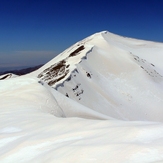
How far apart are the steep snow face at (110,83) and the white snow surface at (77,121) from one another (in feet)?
0.40

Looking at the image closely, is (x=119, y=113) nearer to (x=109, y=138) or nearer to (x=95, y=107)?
(x=95, y=107)

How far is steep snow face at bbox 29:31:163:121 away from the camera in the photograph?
924 inches

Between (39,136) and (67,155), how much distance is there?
5.40 ft

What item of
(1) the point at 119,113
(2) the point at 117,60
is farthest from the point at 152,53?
(1) the point at 119,113

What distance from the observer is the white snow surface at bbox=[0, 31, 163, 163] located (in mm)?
3770

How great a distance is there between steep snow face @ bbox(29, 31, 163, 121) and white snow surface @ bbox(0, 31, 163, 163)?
12cm

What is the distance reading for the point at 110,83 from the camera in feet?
103

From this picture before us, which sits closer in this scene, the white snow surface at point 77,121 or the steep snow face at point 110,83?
the white snow surface at point 77,121

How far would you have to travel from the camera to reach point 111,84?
3114 cm

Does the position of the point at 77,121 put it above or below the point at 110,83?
above

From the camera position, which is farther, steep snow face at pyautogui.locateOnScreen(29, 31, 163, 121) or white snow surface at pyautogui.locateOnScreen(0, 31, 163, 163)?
steep snow face at pyautogui.locateOnScreen(29, 31, 163, 121)

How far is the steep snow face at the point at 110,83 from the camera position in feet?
77.0

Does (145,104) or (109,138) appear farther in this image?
(145,104)

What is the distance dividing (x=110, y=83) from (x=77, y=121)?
2535 centimetres
